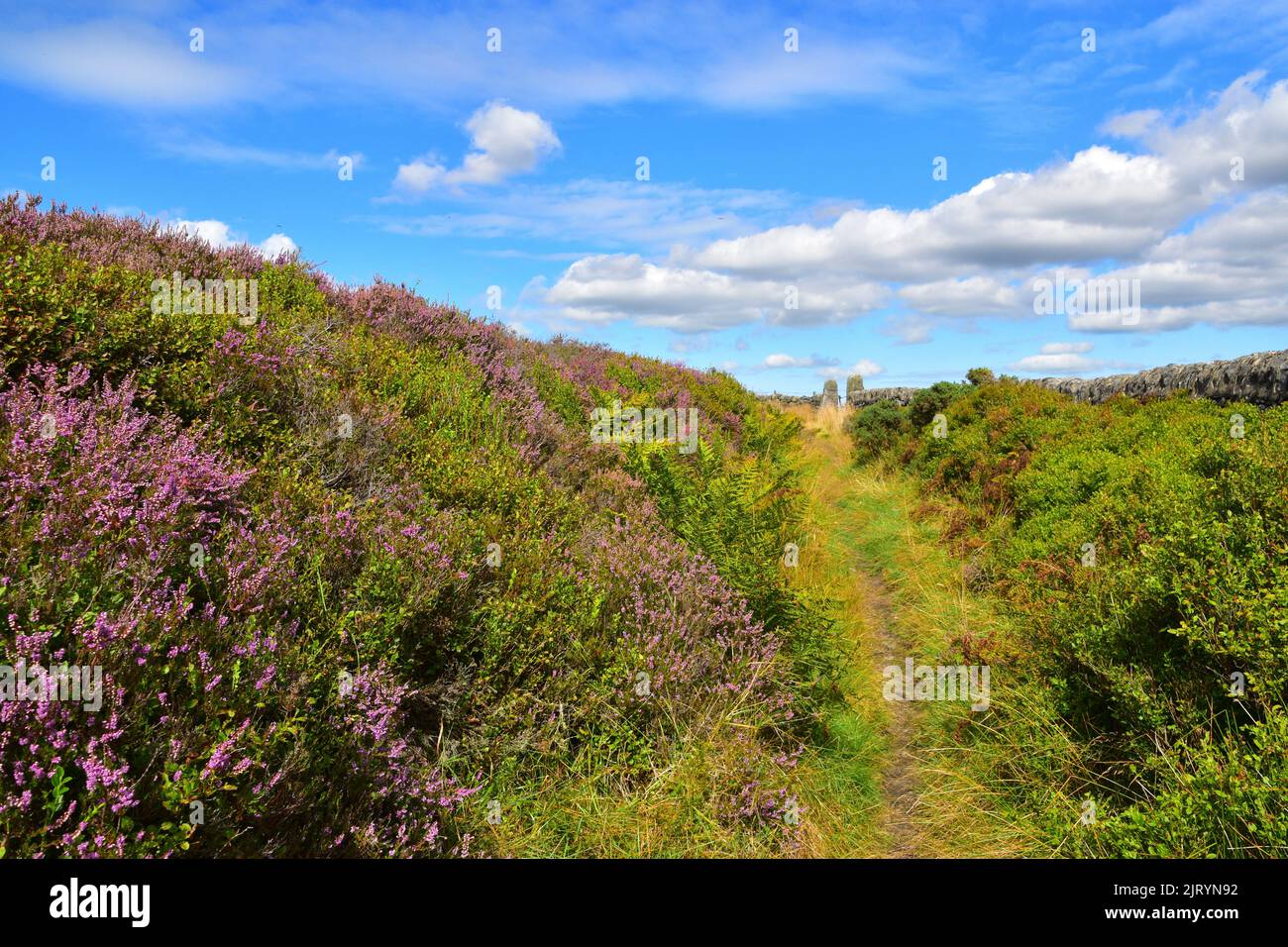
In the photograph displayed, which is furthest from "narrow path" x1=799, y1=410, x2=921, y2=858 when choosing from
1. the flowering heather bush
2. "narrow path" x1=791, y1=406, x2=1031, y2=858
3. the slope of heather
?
the flowering heather bush

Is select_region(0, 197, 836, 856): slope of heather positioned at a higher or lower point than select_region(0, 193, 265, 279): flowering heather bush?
lower

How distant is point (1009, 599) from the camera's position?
675 cm

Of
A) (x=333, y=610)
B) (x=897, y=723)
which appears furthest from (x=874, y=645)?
(x=333, y=610)

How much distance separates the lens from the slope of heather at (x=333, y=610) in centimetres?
239

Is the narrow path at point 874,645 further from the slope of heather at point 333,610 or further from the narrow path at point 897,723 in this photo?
the slope of heather at point 333,610

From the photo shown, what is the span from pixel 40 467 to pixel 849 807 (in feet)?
15.6

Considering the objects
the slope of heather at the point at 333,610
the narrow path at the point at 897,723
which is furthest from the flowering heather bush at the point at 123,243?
the narrow path at the point at 897,723

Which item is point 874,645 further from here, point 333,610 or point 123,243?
point 123,243

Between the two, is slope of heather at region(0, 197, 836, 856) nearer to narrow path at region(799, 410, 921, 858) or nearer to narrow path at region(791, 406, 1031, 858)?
narrow path at region(791, 406, 1031, 858)

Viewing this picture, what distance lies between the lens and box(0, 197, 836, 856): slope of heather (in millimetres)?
2389

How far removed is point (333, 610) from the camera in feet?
11.2

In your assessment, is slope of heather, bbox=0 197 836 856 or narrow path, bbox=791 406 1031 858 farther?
narrow path, bbox=791 406 1031 858

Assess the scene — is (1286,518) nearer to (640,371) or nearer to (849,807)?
(849,807)
